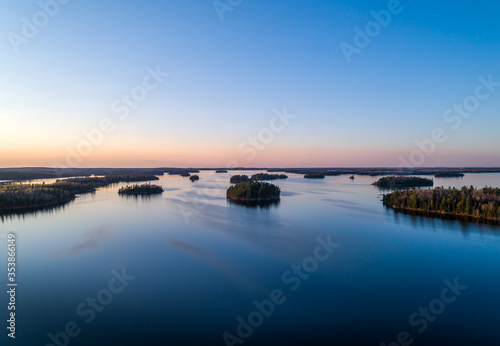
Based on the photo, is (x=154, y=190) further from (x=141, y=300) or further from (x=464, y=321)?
(x=464, y=321)

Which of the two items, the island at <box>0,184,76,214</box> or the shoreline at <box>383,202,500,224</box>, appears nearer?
the shoreline at <box>383,202,500,224</box>

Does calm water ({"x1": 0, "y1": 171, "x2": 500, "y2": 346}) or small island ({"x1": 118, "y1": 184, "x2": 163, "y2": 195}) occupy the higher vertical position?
small island ({"x1": 118, "y1": 184, "x2": 163, "y2": 195})

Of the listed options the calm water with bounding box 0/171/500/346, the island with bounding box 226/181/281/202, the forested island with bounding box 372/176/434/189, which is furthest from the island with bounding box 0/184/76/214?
the forested island with bounding box 372/176/434/189

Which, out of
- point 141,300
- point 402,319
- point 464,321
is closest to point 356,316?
point 402,319

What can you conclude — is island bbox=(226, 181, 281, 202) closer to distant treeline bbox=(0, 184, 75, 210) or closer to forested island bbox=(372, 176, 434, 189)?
distant treeline bbox=(0, 184, 75, 210)

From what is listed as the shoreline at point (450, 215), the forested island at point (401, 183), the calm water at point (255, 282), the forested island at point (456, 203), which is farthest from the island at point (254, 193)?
the forested island at point (401, 183)

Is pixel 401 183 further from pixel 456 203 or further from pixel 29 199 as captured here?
pixel 29 199
